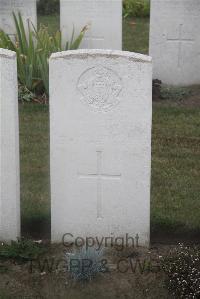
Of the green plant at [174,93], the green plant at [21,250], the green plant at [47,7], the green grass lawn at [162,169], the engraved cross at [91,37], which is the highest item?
the green plant at [47,7]

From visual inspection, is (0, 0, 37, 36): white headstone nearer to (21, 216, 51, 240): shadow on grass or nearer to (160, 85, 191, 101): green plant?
(160, 85, 191, 101): green plant

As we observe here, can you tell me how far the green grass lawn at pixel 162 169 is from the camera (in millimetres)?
5875

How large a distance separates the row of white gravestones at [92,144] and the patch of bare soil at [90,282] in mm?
260

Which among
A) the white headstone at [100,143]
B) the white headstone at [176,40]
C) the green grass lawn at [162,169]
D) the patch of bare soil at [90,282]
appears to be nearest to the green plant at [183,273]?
the patch of bare soil at [90,282]

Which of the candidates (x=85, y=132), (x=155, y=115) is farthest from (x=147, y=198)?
(x=155, y=115)

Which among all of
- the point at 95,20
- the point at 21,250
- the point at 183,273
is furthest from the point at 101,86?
the point at 95,20

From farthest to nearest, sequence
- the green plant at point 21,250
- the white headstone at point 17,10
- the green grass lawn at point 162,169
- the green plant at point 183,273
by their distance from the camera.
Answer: the white headstone at point 17,10 < the green grass lawn at point 162,169 < the green plant at point 21,250 < the green plant at point 183,273

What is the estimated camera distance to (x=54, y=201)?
215 inches

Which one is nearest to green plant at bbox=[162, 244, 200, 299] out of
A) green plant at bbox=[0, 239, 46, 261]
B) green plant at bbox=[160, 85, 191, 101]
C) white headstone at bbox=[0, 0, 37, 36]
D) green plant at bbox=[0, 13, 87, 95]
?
green plant at bbox=[0, 239, 46, 261]

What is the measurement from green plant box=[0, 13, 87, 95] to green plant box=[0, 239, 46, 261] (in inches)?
157

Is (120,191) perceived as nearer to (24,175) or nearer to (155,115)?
(24,175)

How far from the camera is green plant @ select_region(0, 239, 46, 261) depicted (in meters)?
5.29

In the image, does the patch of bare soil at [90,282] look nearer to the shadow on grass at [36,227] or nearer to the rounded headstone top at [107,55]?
the shadow on grass at [36,227]

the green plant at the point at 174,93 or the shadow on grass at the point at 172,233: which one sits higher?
the green plant at the point at 174,93
